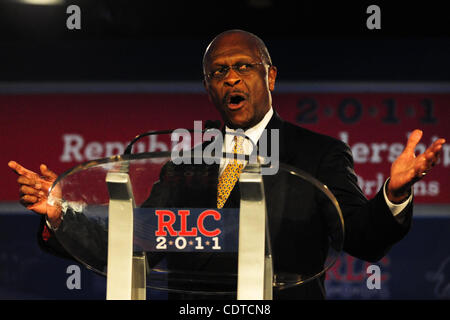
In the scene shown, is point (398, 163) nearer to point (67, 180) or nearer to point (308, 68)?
point (67, 180)

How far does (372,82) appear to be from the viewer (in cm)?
Result: 372

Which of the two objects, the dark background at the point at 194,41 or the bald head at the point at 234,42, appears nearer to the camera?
the bald head at the point at 234,42

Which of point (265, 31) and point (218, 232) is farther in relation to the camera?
point (265, 31)

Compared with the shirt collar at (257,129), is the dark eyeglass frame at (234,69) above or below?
above

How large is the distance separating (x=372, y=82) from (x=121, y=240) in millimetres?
2987

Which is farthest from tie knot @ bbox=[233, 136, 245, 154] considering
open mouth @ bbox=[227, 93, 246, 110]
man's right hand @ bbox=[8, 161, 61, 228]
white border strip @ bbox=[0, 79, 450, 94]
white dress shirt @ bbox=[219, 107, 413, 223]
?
white border strip @ bbox=[0, 79, 450, 94]

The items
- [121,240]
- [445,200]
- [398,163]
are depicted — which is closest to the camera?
[121,240]

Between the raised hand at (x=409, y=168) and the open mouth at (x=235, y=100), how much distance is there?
0.49 m

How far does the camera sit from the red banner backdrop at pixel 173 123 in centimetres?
367

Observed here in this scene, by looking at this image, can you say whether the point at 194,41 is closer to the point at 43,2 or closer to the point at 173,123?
the point at 173,123

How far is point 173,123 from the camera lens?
3775 millimetres

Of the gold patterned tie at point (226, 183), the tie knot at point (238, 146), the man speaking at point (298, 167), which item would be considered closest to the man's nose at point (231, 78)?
the man speaking at point (298, 167)

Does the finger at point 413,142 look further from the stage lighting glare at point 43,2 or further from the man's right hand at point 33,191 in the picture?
the stage lighting glare at point 43,2

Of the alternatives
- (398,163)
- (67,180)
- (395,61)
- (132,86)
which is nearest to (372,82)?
(395,61)
